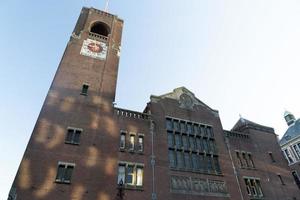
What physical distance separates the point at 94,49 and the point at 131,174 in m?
16.9

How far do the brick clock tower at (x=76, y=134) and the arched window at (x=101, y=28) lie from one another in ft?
14.0

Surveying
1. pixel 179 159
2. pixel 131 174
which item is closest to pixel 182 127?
pixel 179 159

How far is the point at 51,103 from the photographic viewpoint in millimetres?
23797

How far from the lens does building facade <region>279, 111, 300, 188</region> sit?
48.7 meters

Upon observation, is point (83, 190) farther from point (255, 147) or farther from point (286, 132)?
point (286, 132)

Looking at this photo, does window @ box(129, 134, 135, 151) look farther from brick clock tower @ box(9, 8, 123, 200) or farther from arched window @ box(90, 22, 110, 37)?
arched window @ box(90, 22, 110, 37)

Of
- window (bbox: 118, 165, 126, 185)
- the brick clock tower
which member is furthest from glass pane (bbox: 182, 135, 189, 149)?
the brick clock tower

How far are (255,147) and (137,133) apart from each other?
16.7 m

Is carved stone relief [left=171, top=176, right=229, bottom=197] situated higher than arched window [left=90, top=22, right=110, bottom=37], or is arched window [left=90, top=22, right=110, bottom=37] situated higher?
arched window [left=90, top=22, right=110, bottom=37]

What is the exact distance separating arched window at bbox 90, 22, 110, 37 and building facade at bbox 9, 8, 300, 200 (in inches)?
46.6

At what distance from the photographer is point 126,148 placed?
24.0 metres

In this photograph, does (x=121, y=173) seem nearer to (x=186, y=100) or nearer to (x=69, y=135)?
(x=69, y=135)

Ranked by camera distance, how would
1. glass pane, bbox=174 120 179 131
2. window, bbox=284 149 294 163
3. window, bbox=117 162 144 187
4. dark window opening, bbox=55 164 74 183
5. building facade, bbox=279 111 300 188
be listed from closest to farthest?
1. dark window opening, bbox=55 164 74 183
2. window, bbox=117 162 144 187
3. glass pane, bbox=174 120 179 131
4. building facade, bbox=279 111 300 188
5. window, bbox=284 149 294 163

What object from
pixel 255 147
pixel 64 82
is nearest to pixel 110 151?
pixel 64 82
